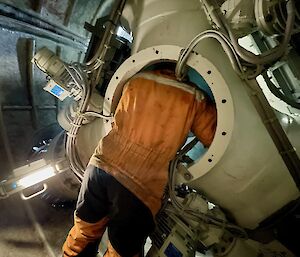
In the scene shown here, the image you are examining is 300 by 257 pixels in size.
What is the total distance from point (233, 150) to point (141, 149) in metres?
0.52

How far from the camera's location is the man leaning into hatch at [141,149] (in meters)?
1.77

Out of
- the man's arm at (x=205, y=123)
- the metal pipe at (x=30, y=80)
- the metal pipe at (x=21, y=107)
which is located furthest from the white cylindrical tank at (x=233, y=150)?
the metal pipe at (x=21, y=107)

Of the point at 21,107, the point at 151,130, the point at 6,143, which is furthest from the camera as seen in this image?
the point at 21,107

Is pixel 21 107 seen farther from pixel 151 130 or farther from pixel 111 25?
pixel 151 130

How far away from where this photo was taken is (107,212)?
→ 6.47 ft

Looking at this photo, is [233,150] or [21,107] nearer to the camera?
[233,150]

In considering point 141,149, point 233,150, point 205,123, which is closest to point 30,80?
point 141,149

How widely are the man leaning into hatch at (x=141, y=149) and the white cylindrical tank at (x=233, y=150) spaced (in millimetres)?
155

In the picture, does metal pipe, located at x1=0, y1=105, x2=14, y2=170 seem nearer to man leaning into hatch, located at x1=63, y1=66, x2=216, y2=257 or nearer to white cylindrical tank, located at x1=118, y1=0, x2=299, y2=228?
man leaning into hatch, located at x1=63, y1=66, x2=216, y2=257

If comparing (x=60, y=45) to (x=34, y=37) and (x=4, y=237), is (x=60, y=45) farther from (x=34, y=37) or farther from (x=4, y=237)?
(x=4, y=237)

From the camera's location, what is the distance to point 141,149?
1.79m

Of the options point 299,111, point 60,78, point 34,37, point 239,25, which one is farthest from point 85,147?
point 299,111

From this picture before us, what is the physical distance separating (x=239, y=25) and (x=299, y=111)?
860mm

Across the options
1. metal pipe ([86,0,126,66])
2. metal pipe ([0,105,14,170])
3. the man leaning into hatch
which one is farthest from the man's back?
metal pipe ([0,105,14,170])
